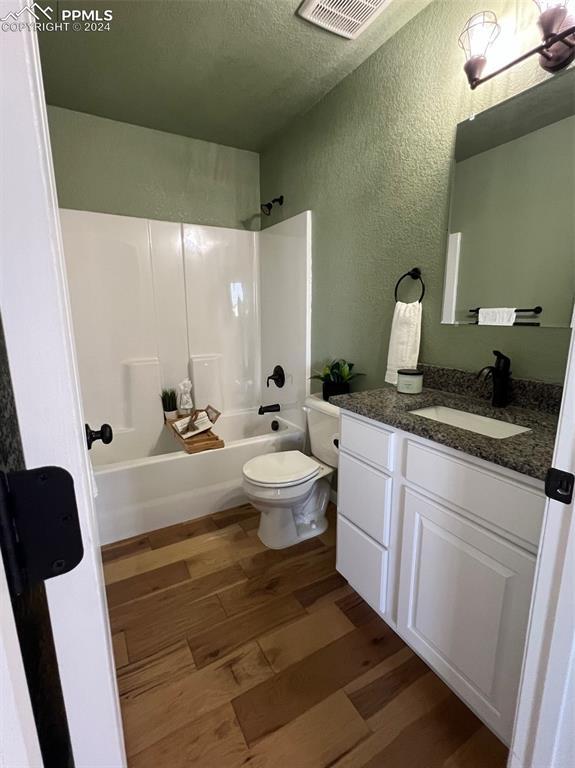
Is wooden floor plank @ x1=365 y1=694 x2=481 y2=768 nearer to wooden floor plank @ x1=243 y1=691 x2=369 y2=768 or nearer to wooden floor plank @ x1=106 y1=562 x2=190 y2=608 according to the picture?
wooden floor plank @ x1=243 y1=691 x2=369 y2=768

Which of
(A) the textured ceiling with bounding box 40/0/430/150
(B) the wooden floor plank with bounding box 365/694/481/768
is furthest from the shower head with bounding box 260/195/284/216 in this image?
(B) the wooden floor plank with bounding box 365/694/481/768

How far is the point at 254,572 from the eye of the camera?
1.70 m

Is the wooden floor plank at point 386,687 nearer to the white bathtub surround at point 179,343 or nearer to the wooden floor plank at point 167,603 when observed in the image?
the wooden floor plank at point 167,603

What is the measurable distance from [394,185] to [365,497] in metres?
1.48

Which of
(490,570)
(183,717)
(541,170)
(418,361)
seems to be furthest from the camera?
(418,361)

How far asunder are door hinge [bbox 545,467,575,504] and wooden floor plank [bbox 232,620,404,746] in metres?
1.07

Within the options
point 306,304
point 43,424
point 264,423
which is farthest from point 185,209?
point 43,424

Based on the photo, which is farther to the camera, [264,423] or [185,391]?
[264,423]

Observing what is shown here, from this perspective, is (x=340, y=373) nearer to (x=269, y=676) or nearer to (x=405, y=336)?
(x=405, y=336)

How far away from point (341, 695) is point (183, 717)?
20.3 inches

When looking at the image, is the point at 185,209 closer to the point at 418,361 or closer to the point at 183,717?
the point at 418,361

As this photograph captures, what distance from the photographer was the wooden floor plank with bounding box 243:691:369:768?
1.00 metres

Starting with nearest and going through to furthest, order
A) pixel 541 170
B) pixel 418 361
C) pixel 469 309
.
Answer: pixel 541 170, pixel 469 309, pixel 418 361

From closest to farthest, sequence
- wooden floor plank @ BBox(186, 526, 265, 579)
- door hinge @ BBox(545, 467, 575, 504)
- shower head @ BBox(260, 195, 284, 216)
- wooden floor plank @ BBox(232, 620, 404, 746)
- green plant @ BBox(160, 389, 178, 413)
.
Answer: door hinge @ BBox(545, 467, 575, 504), wooden floor plank @ BBox(232, 620, 404, 746), wooden floor plank @ BBox(186, 526, 265, 579), shower head @ BBox(260, 195, 284, 216), green plant @ BBox(160, 389, 178, 413)
